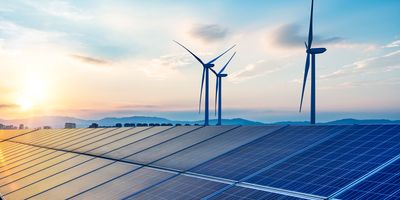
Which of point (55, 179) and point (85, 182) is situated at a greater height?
point (85, 182)

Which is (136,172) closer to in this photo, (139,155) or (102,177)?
(102,177)

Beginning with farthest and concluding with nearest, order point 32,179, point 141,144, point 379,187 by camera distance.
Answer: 1. point 141,144
2. point 32,179
3. point 379,187

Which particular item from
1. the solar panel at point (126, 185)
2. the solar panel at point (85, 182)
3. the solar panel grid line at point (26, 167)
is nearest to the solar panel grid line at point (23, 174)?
the solar panel grid line at point (26, 167)

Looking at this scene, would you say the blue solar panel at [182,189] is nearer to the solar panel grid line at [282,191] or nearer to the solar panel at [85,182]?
the solar panel grid line at [282,191]

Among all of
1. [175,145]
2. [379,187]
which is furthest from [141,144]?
[379,187]

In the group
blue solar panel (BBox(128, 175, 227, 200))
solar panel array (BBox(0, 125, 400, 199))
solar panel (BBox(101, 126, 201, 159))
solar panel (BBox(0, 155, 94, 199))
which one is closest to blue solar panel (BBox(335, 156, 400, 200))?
solar panel array (BBox(0, 125, 400, 199))

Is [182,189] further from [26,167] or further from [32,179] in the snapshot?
[26,167]
